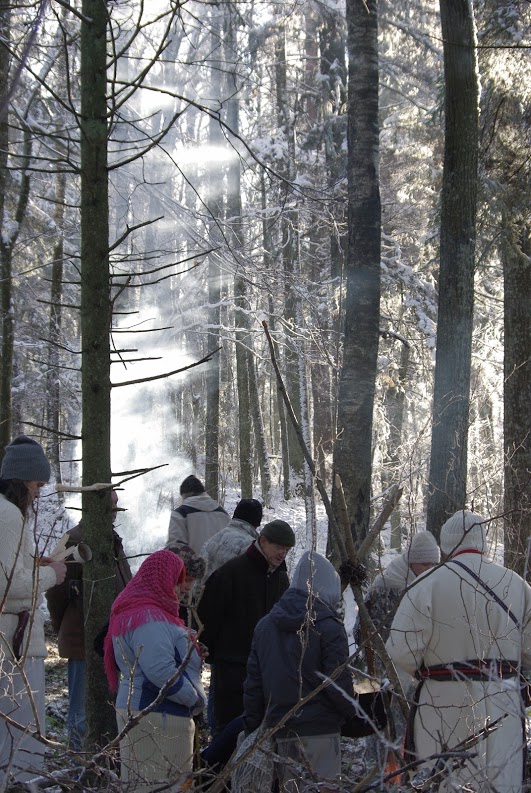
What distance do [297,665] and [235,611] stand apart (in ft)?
4.06

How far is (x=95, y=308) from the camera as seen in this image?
387 centimetres

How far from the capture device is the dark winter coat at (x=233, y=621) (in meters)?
4.84

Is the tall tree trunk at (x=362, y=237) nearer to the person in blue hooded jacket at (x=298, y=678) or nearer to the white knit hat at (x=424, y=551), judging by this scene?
the white knit hat at (x=424, y=551)

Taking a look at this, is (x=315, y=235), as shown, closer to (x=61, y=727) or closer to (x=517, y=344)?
(x=517, y=344)

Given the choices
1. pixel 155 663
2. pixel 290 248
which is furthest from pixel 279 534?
pixel 290 248

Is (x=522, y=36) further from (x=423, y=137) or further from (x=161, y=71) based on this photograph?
(x=161, y=71)

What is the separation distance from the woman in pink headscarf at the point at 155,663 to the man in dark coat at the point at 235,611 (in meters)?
0.94

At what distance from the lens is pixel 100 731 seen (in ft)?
13.1

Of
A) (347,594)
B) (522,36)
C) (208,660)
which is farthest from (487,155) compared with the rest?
(208,660)

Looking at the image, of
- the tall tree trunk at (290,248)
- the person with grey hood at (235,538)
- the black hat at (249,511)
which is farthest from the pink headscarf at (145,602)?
the tall tree trunk at (290,248)

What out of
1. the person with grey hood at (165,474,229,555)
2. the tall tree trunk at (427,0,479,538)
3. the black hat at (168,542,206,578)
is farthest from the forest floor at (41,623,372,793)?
the tall tree trunk at (427,0,479,538)

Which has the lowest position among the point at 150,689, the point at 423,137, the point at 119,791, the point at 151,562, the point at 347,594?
the point at 347,594

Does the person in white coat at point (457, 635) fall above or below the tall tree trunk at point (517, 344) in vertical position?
below

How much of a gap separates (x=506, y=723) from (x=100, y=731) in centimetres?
201
